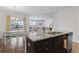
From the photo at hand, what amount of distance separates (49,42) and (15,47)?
0.59m

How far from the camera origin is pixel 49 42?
62.2 inches

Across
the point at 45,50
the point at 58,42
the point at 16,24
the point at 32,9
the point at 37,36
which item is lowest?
the point at 45,50

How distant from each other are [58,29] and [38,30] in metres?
0.38

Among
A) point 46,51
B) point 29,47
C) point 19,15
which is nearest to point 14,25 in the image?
point 19,15

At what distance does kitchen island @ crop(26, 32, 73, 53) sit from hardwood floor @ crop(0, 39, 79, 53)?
0.27 ft

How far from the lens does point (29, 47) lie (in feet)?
4.80

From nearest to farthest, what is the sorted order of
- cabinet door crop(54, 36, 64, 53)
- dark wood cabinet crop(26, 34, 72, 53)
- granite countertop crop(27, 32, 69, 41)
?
dark wood cabinet crop(26, 34, 72, 53)
granite countertop crop(27, 32, 69, 41)
cabinet door crop(54, 36, 64, 53)

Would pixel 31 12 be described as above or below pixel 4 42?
above

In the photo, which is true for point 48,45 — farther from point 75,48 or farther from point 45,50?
point 75,48

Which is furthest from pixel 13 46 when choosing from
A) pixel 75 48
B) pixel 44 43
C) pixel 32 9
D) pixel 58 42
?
pixel 75 48

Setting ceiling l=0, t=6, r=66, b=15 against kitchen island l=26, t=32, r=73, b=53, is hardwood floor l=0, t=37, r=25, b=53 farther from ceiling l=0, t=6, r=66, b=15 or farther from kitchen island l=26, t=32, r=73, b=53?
ceiling l=0, t=6, r=66, b=15

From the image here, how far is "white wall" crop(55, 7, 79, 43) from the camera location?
152 centimetres

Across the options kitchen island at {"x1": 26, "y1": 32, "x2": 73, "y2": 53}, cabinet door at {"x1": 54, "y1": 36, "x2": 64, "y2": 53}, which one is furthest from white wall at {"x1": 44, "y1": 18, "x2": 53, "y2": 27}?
cabinet door at {"x1": 54, "y1": 36, "x2": 64, "y2": 53}
